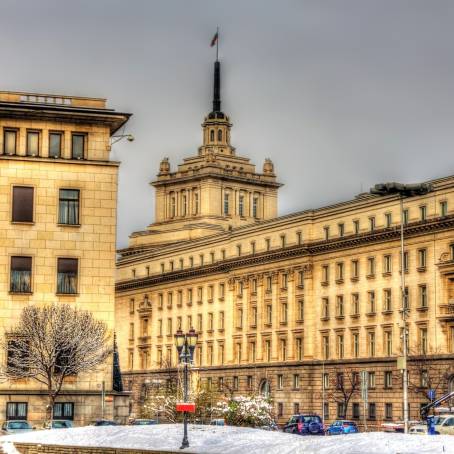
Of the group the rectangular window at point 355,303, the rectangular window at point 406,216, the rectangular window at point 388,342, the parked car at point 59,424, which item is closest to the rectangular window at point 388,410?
the rectangular window at point 388,342

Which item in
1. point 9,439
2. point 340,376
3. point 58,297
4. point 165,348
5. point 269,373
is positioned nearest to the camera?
point 9,439

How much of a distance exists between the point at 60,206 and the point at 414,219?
203ft

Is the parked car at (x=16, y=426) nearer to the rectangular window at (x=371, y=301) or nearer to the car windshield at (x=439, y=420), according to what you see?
the car windshield at (x=439, y=420)

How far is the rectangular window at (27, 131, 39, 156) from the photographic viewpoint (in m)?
85.2

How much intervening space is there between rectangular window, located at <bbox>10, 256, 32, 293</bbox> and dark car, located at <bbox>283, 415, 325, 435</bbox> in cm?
3026

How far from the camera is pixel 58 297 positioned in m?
84.2

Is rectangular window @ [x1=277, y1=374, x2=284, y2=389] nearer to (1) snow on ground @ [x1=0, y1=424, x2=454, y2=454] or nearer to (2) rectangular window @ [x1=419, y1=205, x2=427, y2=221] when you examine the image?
(2) rectangular window @ [x1=419, y1=205, x2=427, y2=221]

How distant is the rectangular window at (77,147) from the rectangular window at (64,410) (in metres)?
14.3

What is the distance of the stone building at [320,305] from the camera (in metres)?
138

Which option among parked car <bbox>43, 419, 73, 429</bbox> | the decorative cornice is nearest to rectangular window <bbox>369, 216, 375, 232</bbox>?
the decorative cornice

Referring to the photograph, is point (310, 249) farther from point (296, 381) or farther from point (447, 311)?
point (447, 311)

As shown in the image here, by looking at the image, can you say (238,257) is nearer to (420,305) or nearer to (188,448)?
(420,305)

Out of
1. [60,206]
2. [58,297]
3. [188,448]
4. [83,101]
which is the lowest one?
[188,448]

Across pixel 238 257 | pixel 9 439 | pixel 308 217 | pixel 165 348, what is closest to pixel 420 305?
pixel 308 217
